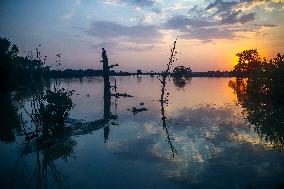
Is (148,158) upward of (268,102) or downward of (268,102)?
downward

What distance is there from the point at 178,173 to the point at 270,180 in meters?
4.53

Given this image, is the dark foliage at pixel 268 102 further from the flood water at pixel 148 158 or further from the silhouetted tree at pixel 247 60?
the silhouetted tree at pixel 247 60

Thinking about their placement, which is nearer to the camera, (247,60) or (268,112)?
(268,112)

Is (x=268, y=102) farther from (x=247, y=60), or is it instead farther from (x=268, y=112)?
(x=247, y=60)

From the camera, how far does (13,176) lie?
14305 millimetres

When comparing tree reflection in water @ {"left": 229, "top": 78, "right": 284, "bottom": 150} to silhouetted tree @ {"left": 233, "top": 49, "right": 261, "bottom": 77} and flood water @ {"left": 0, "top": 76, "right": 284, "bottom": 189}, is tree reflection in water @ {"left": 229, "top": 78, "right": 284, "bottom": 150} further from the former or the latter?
silhouetted tree @ {"left": 233, "top": 49, "right": 261, "bottom": 77}

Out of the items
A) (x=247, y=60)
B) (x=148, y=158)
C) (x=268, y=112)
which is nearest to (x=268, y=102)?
(x=268, y=112)

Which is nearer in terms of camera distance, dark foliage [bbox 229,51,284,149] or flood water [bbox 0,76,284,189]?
flood water [bbox 0,76,284,189]

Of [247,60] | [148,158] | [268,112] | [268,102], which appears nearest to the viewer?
[148,158]

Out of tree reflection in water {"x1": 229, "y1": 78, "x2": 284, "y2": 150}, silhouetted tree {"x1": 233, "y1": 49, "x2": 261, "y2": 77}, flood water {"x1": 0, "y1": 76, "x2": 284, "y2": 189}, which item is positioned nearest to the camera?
flood water {"x1": 0, "y1": 76, "x2": 284, "y2": 189}

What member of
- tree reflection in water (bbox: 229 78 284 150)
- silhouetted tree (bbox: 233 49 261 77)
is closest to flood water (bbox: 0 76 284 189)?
tree reflection in water (bbox: 229 78 284 150)

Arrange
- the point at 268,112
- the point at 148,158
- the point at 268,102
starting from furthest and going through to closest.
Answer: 1. the point at 268,102
2. the point at 268,112
3. the point at 148,158

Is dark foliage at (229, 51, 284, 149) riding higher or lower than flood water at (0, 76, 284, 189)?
higher

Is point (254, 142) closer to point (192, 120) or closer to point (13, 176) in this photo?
point (192, 120)
